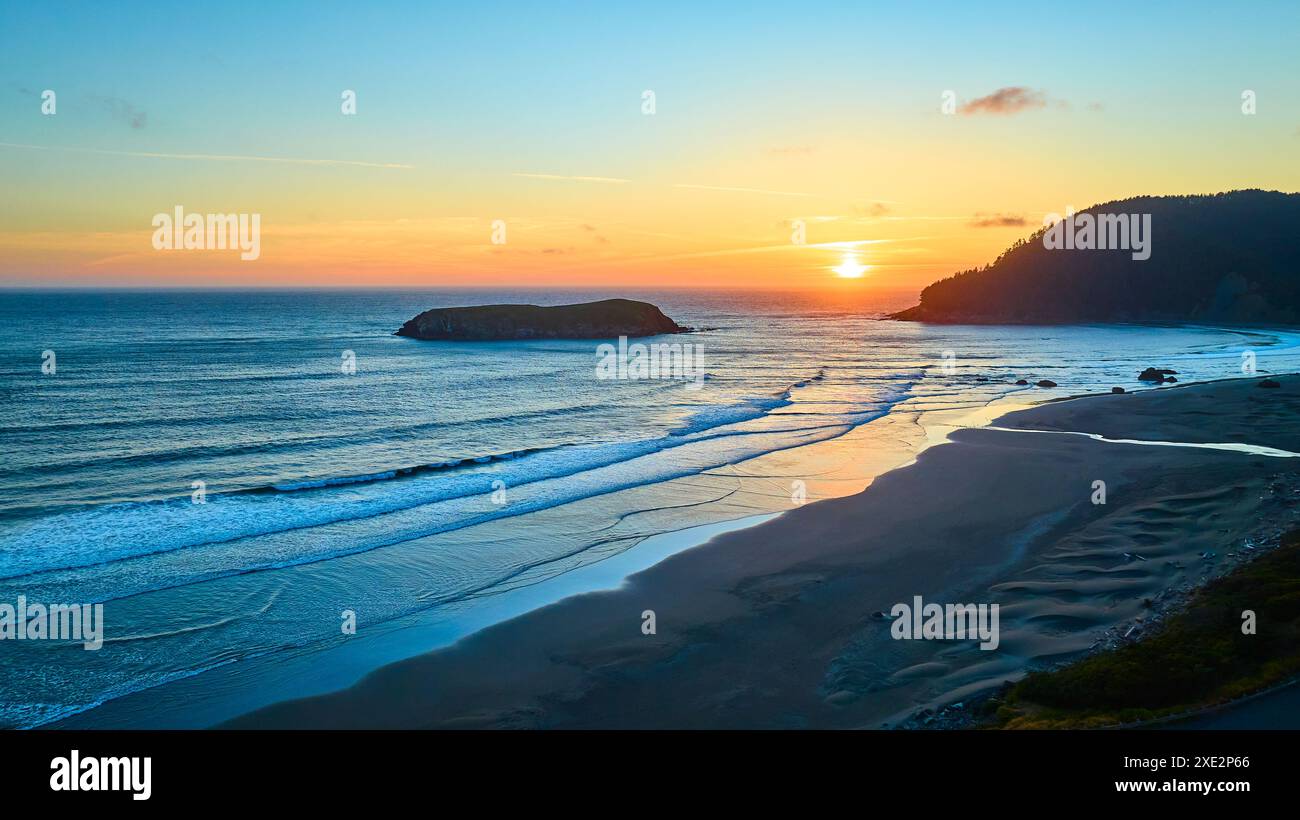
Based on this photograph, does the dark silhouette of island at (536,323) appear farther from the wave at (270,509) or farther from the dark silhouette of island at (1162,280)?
the wave at (270,509)

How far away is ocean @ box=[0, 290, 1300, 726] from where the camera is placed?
1351 cm

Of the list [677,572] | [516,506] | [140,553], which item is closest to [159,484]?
[140,553]

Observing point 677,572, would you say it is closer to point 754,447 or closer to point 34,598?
point 34,598

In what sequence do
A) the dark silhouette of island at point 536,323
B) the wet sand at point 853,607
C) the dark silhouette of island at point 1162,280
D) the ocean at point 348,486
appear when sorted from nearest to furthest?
the wet sand at point 853,607
the ocean at point 348,486
the dark silhouette of island at point 536,323
the dark silhouette of island at point 1162,280

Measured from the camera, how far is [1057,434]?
31.9 m

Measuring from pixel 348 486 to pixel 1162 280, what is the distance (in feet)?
481

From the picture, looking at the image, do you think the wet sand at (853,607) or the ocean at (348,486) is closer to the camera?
the wet sand at (853,607)

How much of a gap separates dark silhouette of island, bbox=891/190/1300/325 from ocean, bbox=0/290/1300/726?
70.9 meters

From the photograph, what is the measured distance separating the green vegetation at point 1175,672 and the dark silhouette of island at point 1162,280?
5167 inches

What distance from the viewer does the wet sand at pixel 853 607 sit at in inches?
438

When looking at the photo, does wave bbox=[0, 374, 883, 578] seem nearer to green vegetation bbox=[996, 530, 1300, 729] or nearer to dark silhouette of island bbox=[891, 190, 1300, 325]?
green vegetation bbox=[996, 530, 1300, 729]

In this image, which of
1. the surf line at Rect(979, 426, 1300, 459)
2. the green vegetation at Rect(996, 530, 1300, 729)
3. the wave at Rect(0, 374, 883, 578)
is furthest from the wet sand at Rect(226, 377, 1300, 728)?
the wave at Rect(0, 374, 883, 578)

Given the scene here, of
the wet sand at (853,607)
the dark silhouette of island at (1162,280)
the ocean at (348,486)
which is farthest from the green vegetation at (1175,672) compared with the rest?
the dark silhouette of island at (1162,280)

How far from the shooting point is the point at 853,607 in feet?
48.0
